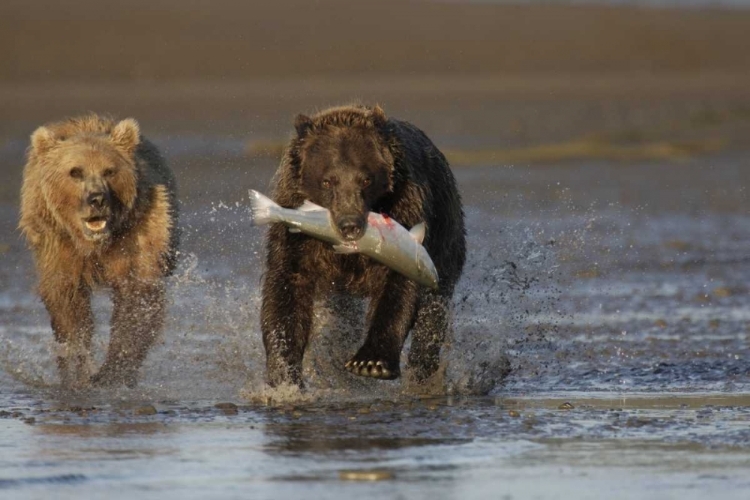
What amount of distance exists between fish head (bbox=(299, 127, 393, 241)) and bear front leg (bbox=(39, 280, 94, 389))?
1.53m

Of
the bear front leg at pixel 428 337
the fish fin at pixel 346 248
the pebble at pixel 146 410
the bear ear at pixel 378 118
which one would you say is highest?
the bear ear at pixel 378 118

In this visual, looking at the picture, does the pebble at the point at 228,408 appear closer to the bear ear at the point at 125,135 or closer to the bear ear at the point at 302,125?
the bear ear at the point at 302,125

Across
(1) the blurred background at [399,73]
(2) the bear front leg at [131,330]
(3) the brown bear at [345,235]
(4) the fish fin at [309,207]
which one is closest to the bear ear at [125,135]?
(2) the bear front leg at [131,330]

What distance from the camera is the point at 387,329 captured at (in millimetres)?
7391

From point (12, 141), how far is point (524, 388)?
50.3 ft

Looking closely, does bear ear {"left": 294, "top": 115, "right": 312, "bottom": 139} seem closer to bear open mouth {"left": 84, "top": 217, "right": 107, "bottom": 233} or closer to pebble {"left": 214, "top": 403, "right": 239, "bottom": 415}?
bear open mouth {"left": 84, "top": 217, "right": 107, "bottom": 233}

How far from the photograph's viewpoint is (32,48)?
105 feet

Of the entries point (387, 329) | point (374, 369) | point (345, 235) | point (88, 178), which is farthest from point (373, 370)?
point (88, 178)

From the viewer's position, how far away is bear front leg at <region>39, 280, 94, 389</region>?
8.12 meters

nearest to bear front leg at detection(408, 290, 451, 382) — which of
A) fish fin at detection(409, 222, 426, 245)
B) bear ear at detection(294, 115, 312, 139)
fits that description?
fish fin at detection(409, 222, 426, 245)

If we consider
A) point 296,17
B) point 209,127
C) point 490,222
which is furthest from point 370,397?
point 296,17

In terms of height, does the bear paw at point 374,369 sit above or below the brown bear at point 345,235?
below

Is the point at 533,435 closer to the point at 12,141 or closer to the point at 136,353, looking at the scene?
the point at 136,353

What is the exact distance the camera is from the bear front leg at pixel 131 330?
794 cm
